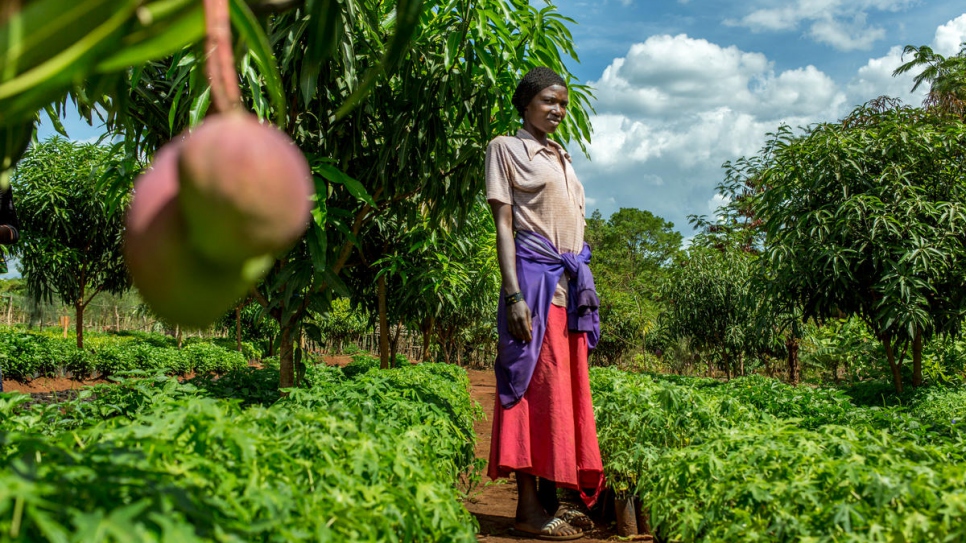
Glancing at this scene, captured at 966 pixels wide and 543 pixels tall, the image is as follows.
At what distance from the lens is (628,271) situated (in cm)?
4094

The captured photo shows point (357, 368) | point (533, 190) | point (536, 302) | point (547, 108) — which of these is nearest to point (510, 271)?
point (536, 302)

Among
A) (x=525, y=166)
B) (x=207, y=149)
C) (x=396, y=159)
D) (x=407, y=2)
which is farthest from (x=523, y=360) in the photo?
(x=207, y=149)

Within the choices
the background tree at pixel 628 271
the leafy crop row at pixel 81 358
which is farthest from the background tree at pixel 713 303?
the leafy crop row at pixel 81 358

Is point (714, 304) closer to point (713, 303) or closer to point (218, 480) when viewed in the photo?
point (713, 303)

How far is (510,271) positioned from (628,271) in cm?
3891

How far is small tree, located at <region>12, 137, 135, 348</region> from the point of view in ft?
44.2

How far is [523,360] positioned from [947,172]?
19.1ft

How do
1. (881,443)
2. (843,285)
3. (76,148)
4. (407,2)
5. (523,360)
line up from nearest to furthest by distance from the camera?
(407,2), (881,443), (523,360), (843,285), (76,148)

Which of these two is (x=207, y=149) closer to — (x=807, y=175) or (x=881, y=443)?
(x=881, y=443)

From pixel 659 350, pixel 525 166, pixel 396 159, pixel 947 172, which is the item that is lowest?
pixel 659 350

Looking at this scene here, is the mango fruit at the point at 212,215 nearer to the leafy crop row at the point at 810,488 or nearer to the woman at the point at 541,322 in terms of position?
the leafy crop row at the point at 810,488

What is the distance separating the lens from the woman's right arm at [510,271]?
9.62ft

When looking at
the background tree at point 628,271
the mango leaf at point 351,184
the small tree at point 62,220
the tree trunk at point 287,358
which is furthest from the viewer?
the background tree at point 628,271

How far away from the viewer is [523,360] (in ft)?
9.78
